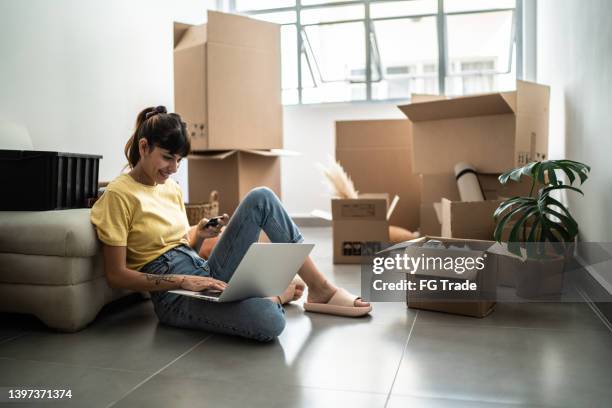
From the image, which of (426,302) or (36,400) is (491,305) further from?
(36,400)

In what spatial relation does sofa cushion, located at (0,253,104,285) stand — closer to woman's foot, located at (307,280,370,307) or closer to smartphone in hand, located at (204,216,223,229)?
smartphone in hand, located at (204,216,223,229)

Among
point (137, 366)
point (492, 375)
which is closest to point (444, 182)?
point (492, 375)

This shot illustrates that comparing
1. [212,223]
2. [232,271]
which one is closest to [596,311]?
[232,271]

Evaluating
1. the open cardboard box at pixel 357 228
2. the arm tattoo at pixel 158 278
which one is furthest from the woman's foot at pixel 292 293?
the open cardboard box at pixel 357 228

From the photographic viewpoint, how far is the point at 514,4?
14.9 feet

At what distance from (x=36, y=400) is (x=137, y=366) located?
264 millimetres

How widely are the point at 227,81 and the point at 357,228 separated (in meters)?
1.27

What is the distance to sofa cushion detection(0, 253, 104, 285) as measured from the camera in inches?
67.8

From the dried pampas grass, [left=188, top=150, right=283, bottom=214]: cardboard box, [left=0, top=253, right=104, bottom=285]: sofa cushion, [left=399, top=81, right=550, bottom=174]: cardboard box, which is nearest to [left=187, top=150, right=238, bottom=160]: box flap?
[left=188, top=150, right=283, bottom=214]: cardboard box

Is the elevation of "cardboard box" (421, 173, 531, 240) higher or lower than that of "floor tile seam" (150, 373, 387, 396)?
higher

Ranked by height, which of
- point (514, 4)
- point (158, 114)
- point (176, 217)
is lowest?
point (176, 217)

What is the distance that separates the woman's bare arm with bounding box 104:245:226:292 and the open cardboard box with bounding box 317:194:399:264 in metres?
1.43

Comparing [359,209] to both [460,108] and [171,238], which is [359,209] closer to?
[460,108]

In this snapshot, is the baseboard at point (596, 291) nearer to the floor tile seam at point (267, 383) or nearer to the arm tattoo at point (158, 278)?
the floor tile seam at point (267, 383)
